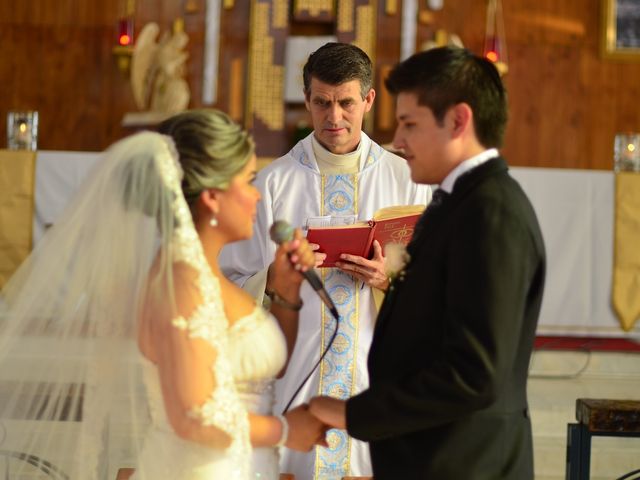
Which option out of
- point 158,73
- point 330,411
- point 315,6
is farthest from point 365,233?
point 315,6

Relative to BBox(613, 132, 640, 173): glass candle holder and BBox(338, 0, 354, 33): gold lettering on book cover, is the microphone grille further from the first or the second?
BBox(338, 0, 354, 33): gold lettering on book cover

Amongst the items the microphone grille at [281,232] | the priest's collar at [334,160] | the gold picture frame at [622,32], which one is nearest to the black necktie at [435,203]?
the microphone grille at [281,232]

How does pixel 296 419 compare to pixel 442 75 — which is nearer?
pixel 442 75

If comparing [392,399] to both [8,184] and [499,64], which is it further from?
[499,64]

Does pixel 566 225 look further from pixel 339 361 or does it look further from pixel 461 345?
pixel 461 345

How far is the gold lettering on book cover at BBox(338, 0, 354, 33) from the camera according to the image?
8.84 meters

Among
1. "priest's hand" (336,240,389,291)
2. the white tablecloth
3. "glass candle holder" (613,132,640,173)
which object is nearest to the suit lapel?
"priest's hand" (336,240,389,291)

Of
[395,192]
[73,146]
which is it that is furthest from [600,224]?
[73,146]

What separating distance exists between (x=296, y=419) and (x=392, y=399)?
15.4 inches

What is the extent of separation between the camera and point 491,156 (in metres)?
2.41

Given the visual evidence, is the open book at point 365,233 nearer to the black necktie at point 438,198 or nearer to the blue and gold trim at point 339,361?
the blue and gold trim at point 339,361

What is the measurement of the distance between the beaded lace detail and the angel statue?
6.11 metres

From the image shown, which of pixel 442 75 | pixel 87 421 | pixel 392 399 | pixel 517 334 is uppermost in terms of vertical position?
pixel 442 75

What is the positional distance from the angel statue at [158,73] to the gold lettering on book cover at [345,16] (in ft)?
4.54
